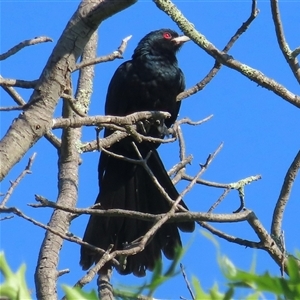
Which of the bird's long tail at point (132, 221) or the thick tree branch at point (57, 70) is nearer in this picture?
the thick tree branch at point (57, 70)

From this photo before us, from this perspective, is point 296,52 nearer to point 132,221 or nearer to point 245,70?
point 245,70

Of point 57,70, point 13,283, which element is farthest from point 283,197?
point 13,283

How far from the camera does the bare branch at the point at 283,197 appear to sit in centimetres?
262

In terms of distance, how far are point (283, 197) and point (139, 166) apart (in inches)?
113

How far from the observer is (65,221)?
338cm

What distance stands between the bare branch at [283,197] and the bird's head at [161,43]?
3.45m

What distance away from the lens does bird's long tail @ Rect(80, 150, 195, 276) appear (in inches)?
169

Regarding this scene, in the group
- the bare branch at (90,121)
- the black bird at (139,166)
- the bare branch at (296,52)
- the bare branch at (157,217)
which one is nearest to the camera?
the bare branch at (90,121)

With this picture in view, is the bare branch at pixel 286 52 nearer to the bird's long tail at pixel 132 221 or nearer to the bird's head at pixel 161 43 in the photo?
the bird's long tail at pixel 132 221

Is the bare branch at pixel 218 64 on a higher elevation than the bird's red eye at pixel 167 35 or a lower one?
lower

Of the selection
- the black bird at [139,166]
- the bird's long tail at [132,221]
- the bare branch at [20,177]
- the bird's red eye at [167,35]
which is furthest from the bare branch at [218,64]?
the bare branch at [20,177]

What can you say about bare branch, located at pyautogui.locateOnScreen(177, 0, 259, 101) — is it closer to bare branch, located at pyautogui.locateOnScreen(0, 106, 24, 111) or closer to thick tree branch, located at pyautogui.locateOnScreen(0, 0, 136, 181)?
thick tree branch, located at pyautogui.locateOnScreen(0, 0, 136, 181)

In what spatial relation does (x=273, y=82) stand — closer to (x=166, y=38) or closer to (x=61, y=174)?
(x=61, y=174)

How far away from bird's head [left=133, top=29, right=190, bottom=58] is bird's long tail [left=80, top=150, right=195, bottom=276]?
1272mm
